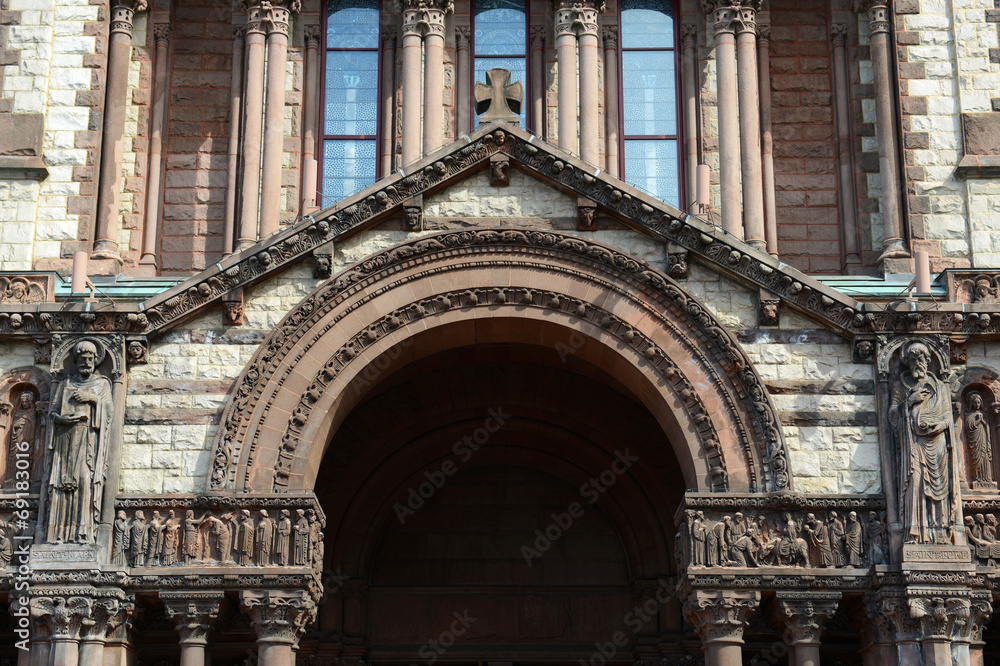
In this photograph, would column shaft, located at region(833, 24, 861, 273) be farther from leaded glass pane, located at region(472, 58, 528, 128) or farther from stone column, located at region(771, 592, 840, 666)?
stone column, located at region(771, 592, 840, 666)

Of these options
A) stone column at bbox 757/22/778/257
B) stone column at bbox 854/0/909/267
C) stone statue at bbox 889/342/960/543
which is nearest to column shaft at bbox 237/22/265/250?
stone column at bbox 757/22/778/257

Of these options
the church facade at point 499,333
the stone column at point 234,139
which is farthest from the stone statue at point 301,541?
the stone column at point 234,139

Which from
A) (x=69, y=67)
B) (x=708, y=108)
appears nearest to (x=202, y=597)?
(x=69, y=67)

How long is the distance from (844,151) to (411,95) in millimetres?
A: 8135

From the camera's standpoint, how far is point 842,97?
80.8 feet

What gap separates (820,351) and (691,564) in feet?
11.5

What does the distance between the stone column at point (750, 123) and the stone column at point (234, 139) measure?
9.31 m

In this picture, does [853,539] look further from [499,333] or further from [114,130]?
[114,130]

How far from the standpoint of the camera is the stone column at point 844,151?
77.9 feet

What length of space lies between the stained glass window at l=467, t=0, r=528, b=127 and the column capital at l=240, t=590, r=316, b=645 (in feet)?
38.3

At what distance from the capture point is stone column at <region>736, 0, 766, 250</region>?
925 inches

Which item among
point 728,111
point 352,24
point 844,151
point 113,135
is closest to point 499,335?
point 728,111

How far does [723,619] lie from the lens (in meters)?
17.0

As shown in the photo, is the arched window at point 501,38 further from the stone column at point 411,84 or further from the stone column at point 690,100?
the stone column at point 690,100
